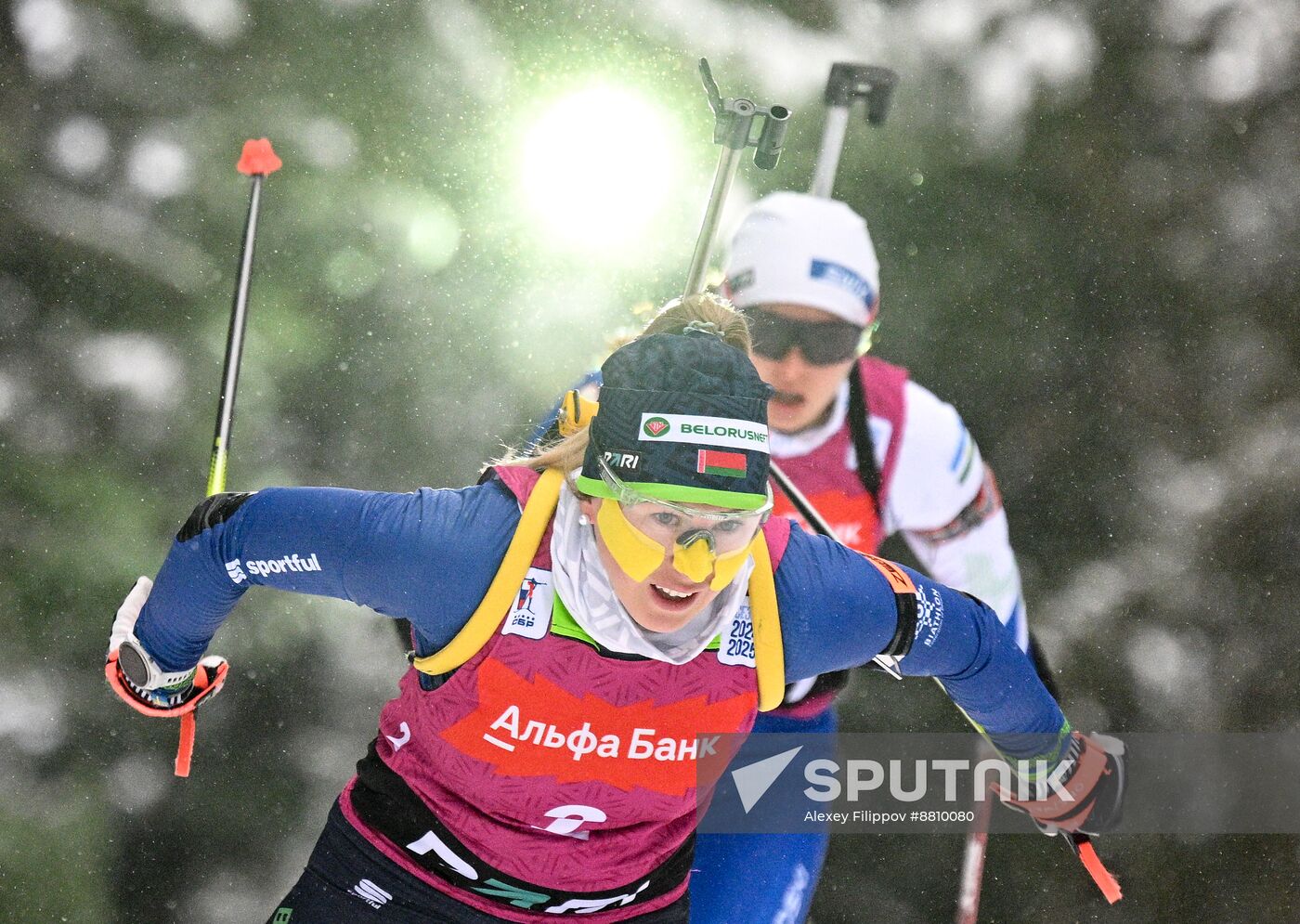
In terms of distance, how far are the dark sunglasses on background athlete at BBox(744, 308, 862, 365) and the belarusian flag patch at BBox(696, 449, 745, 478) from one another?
2013 millimetres

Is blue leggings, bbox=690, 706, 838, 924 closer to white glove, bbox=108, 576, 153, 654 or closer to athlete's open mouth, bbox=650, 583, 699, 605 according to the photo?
athlete's open mouth, bbox=650, 583, 699, 605

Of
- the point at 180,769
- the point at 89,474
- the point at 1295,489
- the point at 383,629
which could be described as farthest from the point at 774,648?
the point at 1295,489

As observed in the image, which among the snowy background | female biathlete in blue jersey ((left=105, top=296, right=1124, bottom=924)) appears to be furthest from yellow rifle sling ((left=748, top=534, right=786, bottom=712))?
the snowy background

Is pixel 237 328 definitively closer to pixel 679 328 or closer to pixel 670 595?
pixel 679 328

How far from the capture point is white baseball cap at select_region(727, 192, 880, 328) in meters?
4.04

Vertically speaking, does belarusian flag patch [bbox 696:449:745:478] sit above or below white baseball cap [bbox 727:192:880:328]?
above

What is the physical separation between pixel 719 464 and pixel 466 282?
2982mm

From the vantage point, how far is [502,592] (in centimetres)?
208

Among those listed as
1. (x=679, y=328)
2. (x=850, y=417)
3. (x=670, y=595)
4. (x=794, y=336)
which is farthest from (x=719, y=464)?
(x=850, y=417)

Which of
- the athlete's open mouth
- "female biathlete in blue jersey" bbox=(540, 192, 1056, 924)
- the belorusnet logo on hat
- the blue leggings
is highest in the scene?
the belorusnet logo on hat

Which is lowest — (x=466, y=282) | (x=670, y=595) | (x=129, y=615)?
(x=466, y=282)

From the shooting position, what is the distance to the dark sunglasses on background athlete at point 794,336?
4062 mm

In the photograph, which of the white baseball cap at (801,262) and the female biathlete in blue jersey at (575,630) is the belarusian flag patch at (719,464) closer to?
the female biathlete in blue jersey at (575,630)

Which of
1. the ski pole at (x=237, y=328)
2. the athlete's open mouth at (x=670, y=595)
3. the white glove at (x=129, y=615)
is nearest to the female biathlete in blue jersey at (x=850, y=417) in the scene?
the ski pole at (x=237, y=328)
